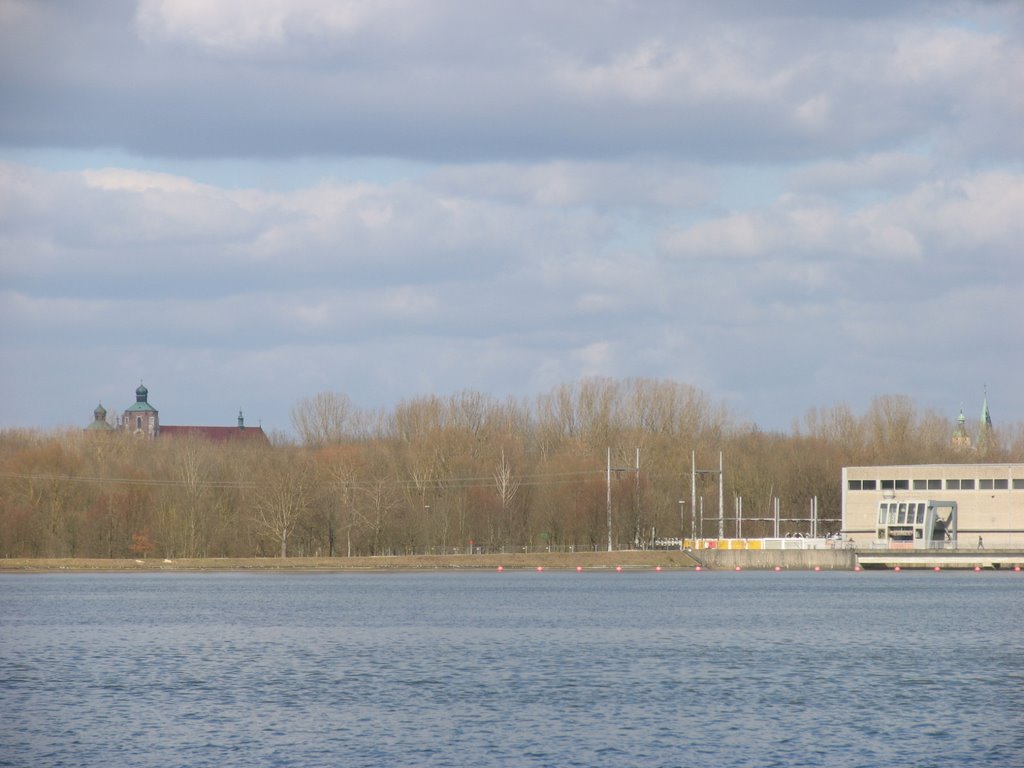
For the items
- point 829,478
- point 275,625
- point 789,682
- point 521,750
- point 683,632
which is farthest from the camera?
point 829,478

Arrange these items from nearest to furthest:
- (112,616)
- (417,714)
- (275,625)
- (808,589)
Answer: (417,714), (275,625), (112,616), (808,589)

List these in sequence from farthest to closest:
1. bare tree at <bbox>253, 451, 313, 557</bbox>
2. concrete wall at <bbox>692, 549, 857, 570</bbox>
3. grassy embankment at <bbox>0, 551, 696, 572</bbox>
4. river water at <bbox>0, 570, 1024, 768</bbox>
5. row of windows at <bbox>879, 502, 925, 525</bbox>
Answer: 1. bare tree at <bbox>253, 451, 313, 557</bbox>
2. row of windows at <bbox>879, 502, 925, 525</bbox>
3. concrete wall at <bbox>692, 549, 857, 570</bbox>
4. grassy embankment at <bbox>0, 551, 696, 572</bbox>
5. river water at <bbox>0, 570, 1024, 768</bbox>

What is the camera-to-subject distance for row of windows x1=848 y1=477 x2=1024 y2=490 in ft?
398

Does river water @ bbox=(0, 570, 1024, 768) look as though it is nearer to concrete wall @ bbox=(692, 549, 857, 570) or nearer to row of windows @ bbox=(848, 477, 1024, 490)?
concrete wall @ bbox=(692, 549, 857, 570)

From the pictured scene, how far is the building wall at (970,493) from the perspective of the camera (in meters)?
121

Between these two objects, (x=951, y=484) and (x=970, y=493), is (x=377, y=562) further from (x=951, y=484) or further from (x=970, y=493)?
(x=970, y=493)

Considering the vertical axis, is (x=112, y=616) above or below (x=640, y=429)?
below

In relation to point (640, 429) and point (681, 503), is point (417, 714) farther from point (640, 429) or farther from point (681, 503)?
point (640, 429)

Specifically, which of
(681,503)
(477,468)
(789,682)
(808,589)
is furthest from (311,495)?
(789,682)

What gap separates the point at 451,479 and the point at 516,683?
93355mm

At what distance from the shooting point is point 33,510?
4744 inches

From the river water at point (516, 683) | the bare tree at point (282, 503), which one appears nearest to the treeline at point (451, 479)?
the bare tree at point (282, 503)

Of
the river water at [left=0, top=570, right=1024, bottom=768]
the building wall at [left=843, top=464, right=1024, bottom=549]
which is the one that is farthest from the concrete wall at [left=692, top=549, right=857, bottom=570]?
the river water at [left=0, top=570, right=1024, bottom=768]

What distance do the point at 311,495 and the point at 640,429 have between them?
3808cm
